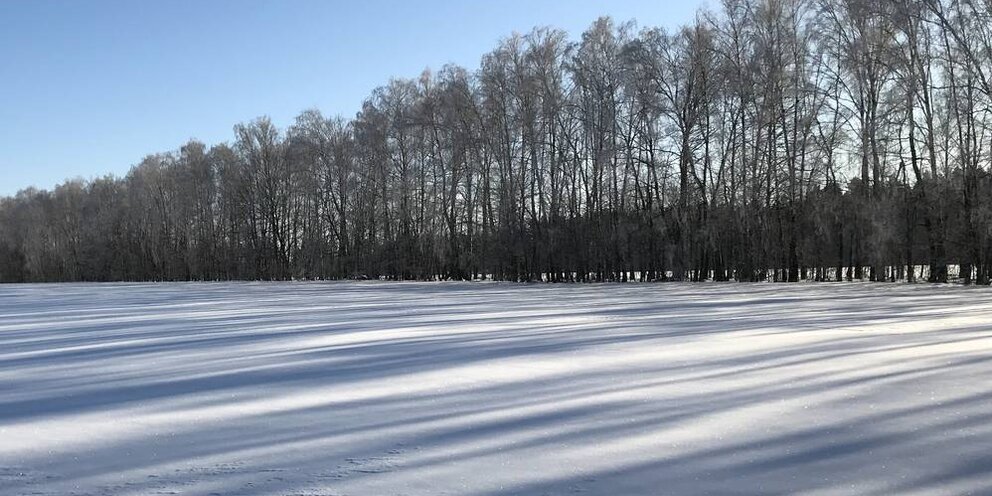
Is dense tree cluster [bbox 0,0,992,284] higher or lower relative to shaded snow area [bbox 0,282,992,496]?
higher

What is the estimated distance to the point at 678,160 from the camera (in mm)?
34219

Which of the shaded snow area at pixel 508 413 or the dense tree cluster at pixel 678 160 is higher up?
the dense tree cluster at pixel 678 160

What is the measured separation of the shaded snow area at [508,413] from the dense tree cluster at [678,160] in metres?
19.5

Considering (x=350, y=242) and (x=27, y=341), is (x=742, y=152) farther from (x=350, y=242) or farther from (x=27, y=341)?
(x=350, y=242)

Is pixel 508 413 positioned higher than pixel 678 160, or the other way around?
pixel 678 160

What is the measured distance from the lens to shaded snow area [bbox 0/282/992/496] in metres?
3.70

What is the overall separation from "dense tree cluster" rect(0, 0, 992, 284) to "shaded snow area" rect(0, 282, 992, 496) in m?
19.5

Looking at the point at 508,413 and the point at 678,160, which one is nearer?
the point at 508,413

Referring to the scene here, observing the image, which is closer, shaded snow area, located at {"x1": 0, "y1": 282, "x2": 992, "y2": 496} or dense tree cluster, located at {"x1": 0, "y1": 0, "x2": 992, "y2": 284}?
shaded snow area, located at {"x1": 0, "y1": 282, "x2": 992, "y2": 496}

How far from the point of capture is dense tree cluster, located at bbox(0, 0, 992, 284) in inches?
1043

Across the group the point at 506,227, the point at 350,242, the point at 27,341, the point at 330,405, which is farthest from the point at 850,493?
the point at 350,242

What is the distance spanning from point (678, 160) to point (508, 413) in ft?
101

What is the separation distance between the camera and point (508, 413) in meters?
5.11

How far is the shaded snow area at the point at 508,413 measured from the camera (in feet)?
12.1
